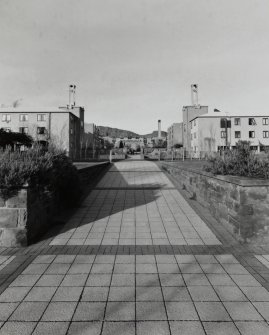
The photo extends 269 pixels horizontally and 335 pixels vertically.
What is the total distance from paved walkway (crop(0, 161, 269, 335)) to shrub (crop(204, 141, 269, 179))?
147 centimetres

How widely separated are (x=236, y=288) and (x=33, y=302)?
2.69 meters

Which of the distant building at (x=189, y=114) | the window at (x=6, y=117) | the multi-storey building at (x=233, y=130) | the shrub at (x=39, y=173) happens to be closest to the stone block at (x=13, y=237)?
the shrub at (x=39, y=173)

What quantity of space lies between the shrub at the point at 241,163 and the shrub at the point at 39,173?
4.33 meters

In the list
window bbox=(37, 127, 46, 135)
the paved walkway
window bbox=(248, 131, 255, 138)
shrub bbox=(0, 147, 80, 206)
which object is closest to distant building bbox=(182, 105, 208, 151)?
window bbox=(248, 131, 255, 138)

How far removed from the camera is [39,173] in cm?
573

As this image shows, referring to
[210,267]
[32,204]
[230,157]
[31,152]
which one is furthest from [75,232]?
[230,157]

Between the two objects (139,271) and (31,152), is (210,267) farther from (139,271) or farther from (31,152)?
(31,152)

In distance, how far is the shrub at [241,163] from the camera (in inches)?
240

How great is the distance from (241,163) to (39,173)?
494 cm

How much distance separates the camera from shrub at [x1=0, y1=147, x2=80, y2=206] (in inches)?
202

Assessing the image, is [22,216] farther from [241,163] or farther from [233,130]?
[233,130]

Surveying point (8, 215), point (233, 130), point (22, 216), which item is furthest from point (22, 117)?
point (22, 216)

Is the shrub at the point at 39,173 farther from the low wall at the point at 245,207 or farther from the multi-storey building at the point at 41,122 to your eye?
the multi-storey building at the point at 41,122

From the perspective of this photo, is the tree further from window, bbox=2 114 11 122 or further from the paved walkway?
window, bbox=2 114 11 122
